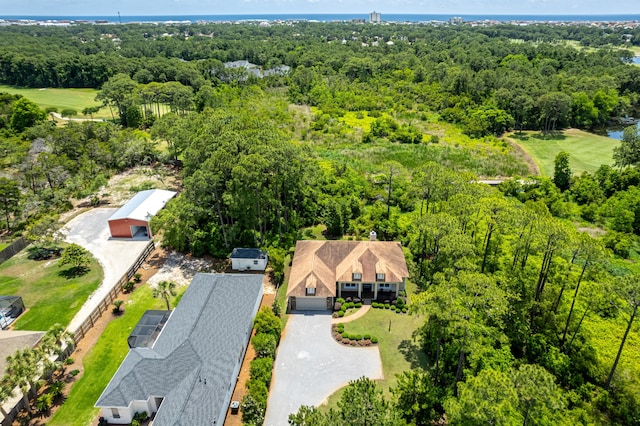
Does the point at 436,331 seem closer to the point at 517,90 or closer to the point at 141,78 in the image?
the point at 517,90

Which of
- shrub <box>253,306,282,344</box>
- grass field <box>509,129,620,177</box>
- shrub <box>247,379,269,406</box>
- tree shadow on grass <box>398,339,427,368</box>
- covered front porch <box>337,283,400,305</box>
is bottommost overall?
tree shadow on grass <box>398,339,427,368</box>

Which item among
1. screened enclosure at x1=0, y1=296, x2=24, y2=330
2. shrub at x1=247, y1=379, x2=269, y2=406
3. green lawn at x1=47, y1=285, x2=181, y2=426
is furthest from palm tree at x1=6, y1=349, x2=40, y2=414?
shrub at x1=247, y1=379, x2=269, y2=406

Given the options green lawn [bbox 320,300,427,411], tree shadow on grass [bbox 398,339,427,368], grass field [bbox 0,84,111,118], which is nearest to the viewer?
green lawn [bbox 320,300,427,411]

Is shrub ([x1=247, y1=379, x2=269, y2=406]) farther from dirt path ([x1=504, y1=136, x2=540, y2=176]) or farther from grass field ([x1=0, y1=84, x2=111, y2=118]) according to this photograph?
grass field ([x1=0, y1=84, x2=111, y2=118])

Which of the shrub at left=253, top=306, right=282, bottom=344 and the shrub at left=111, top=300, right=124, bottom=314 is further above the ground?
the shrub at left=253, top=306, right=282, bottom=344

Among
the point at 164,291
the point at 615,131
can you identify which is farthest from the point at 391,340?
the point at 615,131

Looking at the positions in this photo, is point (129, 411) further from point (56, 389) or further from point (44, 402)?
point (56, 389)
